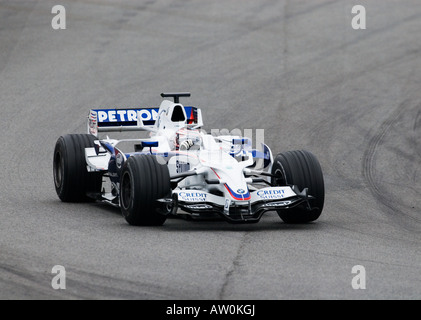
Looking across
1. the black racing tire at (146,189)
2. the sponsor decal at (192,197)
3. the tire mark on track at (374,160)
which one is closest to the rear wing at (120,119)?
the black racing tire at (146,189)

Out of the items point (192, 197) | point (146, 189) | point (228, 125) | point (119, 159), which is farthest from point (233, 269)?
point (228, 125)

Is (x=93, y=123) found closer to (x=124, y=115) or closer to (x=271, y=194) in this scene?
(x=124, y=115)

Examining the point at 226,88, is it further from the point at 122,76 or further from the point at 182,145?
the point at 182,145

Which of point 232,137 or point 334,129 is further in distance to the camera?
point 334,129

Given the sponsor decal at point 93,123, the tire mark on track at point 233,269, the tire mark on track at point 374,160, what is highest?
the sponsor decal at point 93,123

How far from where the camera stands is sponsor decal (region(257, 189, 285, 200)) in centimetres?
1265

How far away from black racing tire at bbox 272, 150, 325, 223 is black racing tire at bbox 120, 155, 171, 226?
1675 mm

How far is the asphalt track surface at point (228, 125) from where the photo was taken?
1001 centimetres

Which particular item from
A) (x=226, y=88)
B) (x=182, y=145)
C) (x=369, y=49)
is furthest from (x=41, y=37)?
(x=182, y=145)

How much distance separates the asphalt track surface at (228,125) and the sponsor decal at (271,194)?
434 millimetres

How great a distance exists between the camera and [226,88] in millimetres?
23703

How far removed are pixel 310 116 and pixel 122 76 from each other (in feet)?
17.7

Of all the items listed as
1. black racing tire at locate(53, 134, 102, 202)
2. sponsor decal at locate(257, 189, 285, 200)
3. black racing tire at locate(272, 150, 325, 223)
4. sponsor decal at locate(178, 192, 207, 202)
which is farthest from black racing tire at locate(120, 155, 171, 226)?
black racing tire at locate(53, 134, 102, 202)

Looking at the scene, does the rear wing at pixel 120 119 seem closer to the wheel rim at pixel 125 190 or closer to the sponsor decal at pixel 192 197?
the wheel rim at pixel 125 190
